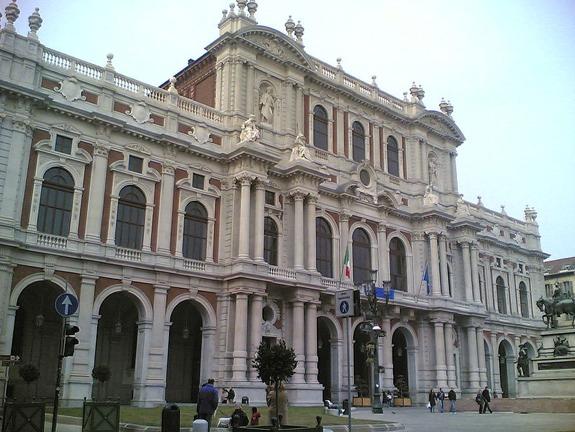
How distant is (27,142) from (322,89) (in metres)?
22.9

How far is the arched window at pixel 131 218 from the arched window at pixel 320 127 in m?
15.2

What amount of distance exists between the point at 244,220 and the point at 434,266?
1930cm

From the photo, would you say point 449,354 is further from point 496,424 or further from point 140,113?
point 140,113

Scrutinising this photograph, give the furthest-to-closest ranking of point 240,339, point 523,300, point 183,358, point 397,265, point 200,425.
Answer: point 523,300
point 397,265
point 183,358
point 240,339
point 200,425

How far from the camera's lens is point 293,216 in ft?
134

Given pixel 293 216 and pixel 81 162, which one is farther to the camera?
pixel 293 216

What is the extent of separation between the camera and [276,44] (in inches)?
1703

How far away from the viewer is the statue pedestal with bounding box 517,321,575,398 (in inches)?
1209

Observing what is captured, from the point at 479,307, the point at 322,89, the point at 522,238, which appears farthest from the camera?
the point at 522,238

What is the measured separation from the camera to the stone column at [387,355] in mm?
43828

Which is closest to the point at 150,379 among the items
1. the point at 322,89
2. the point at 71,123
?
the point at 71,123

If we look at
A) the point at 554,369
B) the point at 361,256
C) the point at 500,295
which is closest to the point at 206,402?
the point at 554,369

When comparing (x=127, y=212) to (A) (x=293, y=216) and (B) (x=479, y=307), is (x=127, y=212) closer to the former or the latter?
(A) (x=293, y=216)

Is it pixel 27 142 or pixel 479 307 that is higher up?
pixel 27 142
